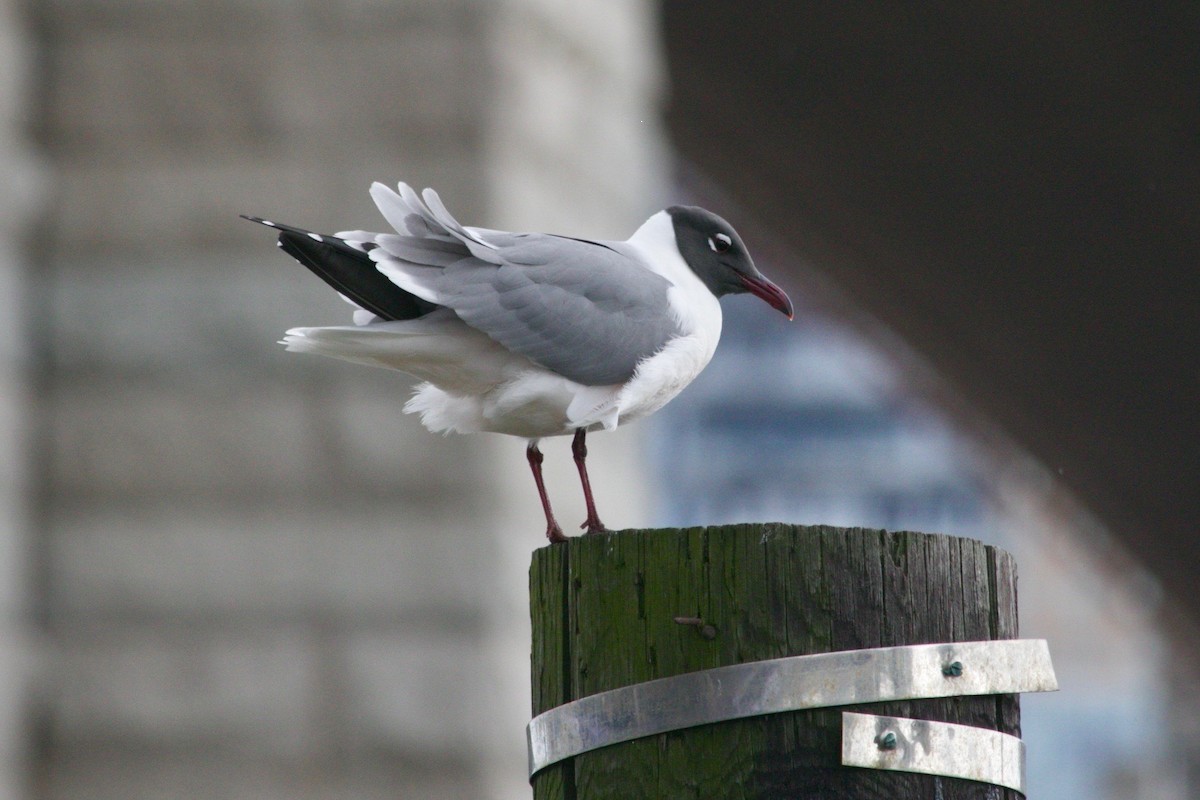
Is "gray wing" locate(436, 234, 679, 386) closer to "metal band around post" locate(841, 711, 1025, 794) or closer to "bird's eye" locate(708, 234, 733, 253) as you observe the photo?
"bird's eye" locate(708, 234, 733, 253)

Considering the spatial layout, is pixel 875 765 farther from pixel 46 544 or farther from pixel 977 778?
pixel 46 544

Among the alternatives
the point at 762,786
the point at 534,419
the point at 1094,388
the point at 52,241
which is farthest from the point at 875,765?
the point at 1094,388

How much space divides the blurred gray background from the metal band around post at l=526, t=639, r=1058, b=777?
1861 millimetres

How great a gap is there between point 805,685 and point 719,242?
160 centimetres

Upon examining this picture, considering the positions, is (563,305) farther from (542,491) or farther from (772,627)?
(772,627)

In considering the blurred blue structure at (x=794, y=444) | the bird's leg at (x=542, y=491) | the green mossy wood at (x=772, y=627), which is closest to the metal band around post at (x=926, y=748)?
the green mossy wood at (x=772, y=627)

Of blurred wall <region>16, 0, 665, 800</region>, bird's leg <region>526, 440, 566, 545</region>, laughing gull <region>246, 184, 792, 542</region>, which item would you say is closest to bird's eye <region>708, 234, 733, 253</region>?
laughing gull <region>246, 184, 792, 542</region>

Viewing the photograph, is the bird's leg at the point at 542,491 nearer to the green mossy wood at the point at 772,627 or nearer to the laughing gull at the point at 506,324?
the laughing gull at the point at 506,324

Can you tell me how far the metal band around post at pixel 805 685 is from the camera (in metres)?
1.97

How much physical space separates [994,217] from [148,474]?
730 centimetres

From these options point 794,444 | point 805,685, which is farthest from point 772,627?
point 794,444

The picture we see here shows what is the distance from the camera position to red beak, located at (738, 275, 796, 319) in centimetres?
347

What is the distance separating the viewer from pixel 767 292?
11.4 ft

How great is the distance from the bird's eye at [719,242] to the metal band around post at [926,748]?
5.12ft
